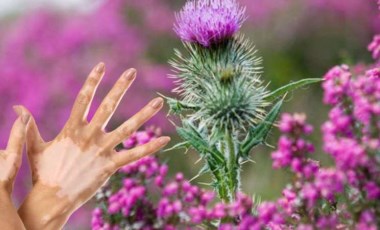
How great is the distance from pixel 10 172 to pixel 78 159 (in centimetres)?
21

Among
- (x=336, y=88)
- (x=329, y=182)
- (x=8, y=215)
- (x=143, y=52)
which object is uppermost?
(x=143, y=52)

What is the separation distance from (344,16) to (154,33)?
2.25 metres

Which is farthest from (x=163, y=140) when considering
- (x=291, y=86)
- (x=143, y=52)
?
(x=143, y=52)

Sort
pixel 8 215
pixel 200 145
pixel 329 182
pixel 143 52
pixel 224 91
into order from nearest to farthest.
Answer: pixel 329 182
pixel 8 215
pixel 200 145
pixel 224 91
pixel 143 52

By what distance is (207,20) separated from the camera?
2842mm

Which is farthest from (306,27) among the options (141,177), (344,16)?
(141,177)

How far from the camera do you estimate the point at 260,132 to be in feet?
8.74

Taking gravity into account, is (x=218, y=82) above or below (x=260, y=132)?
above

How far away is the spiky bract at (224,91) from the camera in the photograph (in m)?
2.91

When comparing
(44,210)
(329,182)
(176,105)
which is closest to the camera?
(329,182)

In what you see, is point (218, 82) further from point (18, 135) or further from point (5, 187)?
point (5, 187)

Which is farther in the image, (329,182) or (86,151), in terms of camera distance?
(86,151)

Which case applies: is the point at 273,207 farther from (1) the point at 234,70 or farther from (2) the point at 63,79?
(2) the point at 63,79

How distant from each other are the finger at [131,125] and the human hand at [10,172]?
0.85 feet
